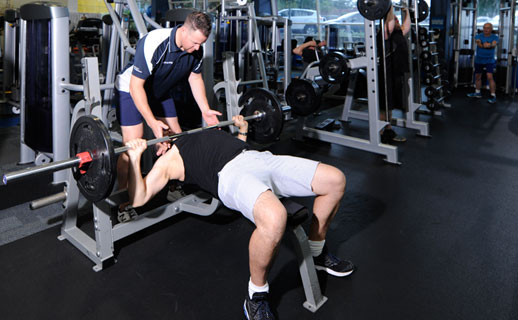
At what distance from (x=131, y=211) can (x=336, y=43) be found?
24.6 feet

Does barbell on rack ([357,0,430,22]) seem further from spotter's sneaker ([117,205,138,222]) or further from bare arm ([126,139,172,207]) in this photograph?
spotter's sneaker ([117,205,138,222])

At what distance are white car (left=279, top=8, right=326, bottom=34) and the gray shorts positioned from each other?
8.46 metres

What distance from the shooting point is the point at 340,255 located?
67.6 inches

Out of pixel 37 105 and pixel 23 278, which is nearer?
pixel 23 278

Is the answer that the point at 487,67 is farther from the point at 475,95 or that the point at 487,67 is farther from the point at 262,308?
the point at 262,308

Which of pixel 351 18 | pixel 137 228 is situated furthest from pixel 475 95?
pixel 137 228

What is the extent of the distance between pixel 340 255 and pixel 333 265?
170 millimetres

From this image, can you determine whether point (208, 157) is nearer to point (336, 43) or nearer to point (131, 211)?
point (131, 211)

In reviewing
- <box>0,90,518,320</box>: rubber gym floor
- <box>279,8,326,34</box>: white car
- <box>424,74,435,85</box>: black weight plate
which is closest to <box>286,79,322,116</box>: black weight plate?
<box>0,90,518,320</box>: rubber gym floor

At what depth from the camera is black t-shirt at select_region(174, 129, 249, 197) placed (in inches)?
57.8

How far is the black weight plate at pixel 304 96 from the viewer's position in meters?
2.97

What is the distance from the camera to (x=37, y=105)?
2531mm

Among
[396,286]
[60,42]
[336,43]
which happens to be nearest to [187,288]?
[396,286]

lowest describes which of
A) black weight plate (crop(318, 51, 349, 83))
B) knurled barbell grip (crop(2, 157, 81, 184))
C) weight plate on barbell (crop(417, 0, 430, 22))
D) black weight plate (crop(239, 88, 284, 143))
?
knurled barbell grip (crop(2, 157, 81, 184))
